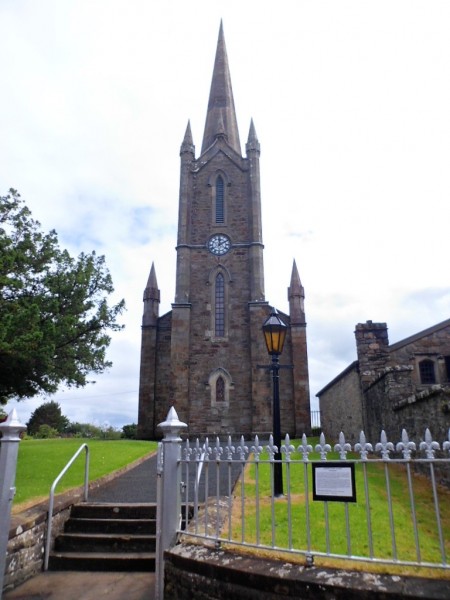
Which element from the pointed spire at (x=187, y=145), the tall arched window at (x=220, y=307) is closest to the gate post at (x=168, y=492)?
the tall arched window at (x=220, y=307)

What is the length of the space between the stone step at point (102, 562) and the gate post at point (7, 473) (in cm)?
117

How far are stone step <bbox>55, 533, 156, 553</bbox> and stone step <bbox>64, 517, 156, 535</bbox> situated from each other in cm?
16

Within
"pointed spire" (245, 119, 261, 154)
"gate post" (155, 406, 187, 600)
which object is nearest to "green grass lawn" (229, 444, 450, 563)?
"gate post" (155, 406, 187, 600)

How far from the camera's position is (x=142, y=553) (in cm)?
626

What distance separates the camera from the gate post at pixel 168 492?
16.7ft

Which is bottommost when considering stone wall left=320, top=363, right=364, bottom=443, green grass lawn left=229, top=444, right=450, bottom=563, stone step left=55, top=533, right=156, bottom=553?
stone step left=55, top=533, right=156, bottom=553

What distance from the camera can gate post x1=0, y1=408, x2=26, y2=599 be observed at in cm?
516

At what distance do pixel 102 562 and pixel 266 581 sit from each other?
3204mm

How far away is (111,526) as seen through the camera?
6855 mm

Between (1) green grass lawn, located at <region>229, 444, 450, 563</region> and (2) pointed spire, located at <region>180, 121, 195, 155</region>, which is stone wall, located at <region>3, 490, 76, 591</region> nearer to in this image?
(1) green grass lawn, located at <region>229, 444, 450, 563</region>

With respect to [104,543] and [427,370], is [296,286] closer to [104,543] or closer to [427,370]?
[427,370]

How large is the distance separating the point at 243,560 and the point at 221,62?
138 feet


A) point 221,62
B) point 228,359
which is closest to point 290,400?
point 228,359

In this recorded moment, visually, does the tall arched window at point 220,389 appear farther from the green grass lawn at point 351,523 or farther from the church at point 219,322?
the green grass lawn at point 351,523
